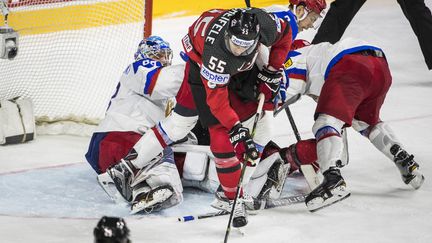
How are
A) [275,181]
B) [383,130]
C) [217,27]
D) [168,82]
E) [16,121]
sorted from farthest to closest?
1. [16,121]
2. [383,130]
3. [168,82]
4. [275,181]
5. [217,27]

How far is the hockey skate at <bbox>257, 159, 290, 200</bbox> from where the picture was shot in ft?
13.3

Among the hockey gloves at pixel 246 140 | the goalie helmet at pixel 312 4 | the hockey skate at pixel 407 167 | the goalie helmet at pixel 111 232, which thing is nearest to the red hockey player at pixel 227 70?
the hockey gloves at pixel 246 140

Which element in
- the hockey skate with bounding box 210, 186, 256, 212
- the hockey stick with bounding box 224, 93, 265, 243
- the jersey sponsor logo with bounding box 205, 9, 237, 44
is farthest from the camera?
the hockey skate with bounding box 210, 186, 256, 212

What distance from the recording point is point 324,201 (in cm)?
377

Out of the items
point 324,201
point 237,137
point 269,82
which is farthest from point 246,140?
point 324,201

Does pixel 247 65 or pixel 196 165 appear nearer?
pixel 247 65

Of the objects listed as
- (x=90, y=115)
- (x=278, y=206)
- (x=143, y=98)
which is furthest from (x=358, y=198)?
(x=90, y=115)

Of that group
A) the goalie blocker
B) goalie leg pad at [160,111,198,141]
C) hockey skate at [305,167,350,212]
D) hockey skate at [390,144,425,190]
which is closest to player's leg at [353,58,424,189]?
hockey skate at [390,144,425,190]

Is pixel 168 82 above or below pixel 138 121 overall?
above

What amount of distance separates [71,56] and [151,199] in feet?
6.55

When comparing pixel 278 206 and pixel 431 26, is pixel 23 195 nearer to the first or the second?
pixel 278 206

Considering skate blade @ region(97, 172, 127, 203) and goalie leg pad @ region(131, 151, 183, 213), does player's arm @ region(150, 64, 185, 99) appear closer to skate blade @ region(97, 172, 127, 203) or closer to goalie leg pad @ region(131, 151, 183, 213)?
goalie leg pad @ region(131, 151, 183, 213)

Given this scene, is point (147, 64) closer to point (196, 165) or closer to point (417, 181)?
point (196, 165)

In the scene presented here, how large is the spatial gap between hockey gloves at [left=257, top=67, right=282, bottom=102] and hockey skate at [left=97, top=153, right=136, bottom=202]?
63 cm
